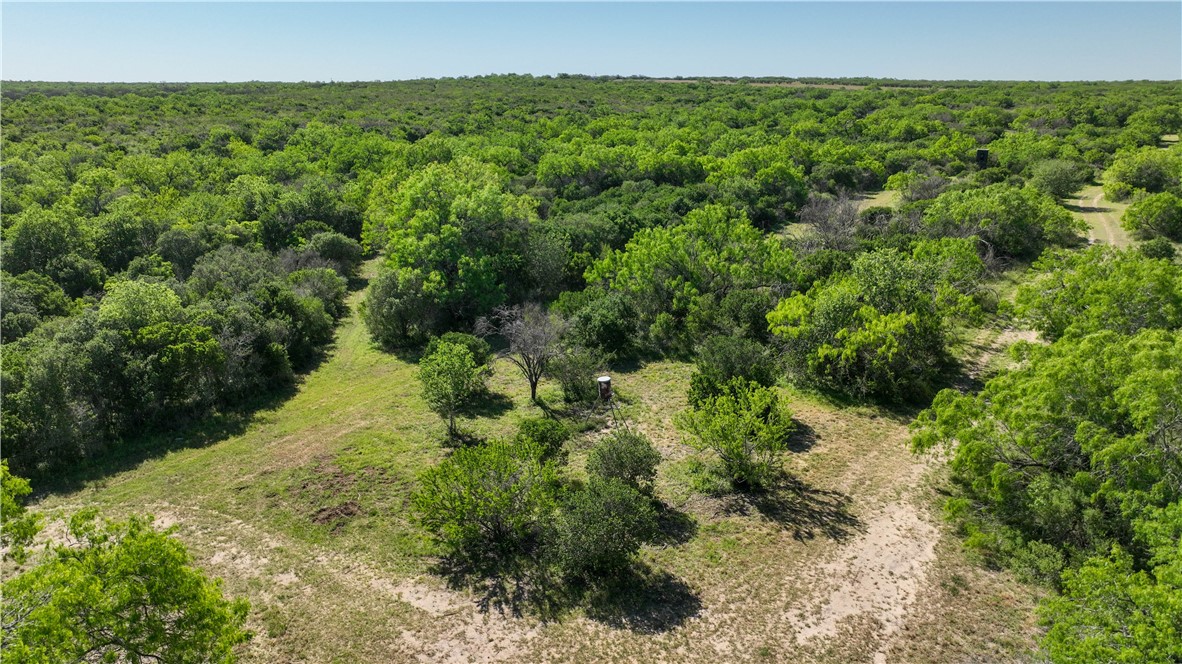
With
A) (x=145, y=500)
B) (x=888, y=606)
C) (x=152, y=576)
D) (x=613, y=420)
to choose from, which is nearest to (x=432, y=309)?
(x=613, y=420)

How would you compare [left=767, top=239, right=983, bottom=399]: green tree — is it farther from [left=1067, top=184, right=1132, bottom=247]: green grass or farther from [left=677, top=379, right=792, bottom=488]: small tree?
[left=1067, top=184, right=1132, bottom=247]: green grass

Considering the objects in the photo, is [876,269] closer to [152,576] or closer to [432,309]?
[432,309]

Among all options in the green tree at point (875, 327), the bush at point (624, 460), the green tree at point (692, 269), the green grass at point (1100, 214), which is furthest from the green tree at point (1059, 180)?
the bush at point (624, 460)

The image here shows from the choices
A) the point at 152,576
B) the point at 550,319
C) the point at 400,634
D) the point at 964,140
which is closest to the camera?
the point at 152,576

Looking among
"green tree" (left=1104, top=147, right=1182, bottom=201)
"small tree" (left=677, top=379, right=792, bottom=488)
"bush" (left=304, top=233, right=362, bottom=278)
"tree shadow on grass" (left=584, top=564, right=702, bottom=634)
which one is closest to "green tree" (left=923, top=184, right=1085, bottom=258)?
"green tree" (left=1104, top=147, right=1182, bottom=201)

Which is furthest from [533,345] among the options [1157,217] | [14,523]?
[1157,217]

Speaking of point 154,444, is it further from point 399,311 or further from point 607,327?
point 607,327

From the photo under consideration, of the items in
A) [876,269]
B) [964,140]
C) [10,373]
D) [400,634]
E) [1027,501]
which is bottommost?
[400,634]
